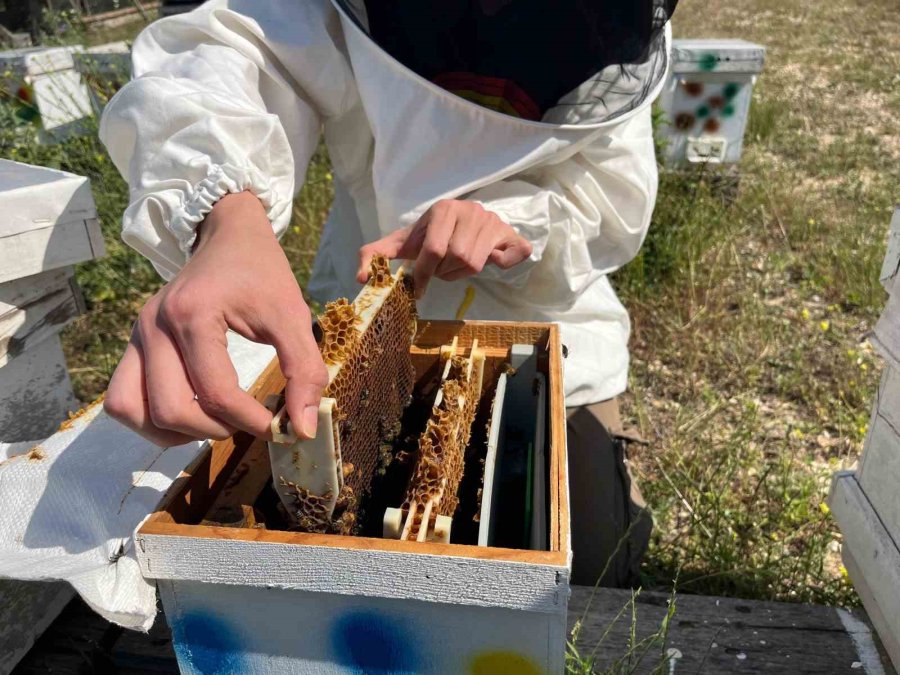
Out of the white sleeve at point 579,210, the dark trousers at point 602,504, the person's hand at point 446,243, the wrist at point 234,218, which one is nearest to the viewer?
the wrist at point 234,218

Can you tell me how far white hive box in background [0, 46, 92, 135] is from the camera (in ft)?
9.91

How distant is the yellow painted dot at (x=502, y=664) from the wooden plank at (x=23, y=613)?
0.68 meters

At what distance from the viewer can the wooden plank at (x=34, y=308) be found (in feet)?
3.52

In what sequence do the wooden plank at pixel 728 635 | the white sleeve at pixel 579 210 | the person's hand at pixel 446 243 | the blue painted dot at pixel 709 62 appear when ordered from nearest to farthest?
the person's hand at pixel 446 243
the wooden plank at pixel 728 635
the white sleeve at pixel 579 210
the blue painted dot at pixel 709 62

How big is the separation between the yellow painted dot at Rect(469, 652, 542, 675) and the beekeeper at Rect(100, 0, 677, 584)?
391 millimetres

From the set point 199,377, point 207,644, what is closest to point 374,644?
point 207,644

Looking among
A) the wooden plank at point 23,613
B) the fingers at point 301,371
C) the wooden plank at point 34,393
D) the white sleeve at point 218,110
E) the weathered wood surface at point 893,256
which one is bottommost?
the wooden plank at point 23,613

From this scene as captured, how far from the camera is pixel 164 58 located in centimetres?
126

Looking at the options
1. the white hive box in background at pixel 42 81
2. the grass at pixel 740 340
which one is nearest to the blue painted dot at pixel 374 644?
the grass at pixel 740 340

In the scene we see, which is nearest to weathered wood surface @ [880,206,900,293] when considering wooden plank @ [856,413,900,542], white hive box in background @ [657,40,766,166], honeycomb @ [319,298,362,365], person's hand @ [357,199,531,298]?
wooden plank @ [856,413,900,542]

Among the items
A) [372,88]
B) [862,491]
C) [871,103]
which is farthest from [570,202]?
[871,103]

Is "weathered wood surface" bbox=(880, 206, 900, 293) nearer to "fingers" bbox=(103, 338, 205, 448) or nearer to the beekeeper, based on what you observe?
the beekeeper

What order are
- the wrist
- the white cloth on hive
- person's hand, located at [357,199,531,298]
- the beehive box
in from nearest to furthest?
the beehive box → the white cloth on hive → the wrist → person's hand, located at [357,199,531,298]

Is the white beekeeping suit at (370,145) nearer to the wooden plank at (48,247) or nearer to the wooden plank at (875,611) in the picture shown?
the wooden plank at (48,247)
